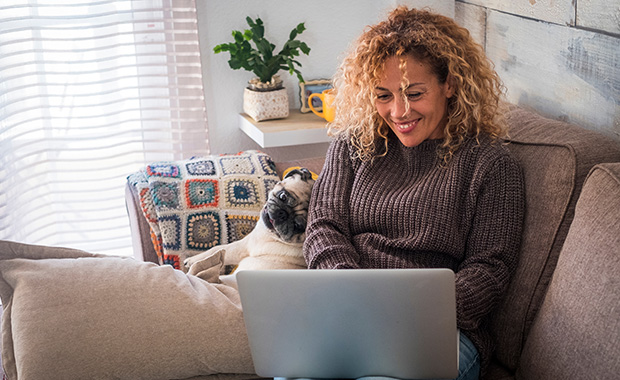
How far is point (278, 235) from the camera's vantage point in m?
1.78

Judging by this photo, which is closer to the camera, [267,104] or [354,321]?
[354,321]

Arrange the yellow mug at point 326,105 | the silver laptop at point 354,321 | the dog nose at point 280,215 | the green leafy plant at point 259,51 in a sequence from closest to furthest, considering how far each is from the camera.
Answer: the silver laptop at point 354,321 → the dog nose at point 280,215 → the yellow mug at point 326,105 → the green leafy plant at point 259,51

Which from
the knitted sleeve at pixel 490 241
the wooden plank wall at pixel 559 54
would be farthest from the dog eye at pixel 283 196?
the wooden plank wall at pixel 559 54

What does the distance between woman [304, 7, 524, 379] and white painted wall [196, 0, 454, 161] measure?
1.01 m

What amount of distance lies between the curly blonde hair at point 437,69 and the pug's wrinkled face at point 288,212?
199mm

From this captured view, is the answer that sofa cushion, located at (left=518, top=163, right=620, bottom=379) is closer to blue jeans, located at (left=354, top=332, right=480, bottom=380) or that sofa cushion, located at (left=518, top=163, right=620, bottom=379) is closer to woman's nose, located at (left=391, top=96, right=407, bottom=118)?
blue jeans, located at (left=354, top=332, right=480, bottom=380)

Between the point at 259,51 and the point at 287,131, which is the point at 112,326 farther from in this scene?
the point at 259,51

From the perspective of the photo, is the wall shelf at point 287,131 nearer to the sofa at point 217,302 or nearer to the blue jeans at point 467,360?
the sofa at point 217,302

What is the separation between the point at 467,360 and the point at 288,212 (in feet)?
2.01

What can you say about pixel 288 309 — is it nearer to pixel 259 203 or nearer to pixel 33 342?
pixel 33 342

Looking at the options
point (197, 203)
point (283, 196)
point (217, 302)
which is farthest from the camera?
point (197, 203)

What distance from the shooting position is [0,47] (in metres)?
2.33

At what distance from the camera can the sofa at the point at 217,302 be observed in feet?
4.41

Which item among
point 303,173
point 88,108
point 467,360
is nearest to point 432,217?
point 467,360
